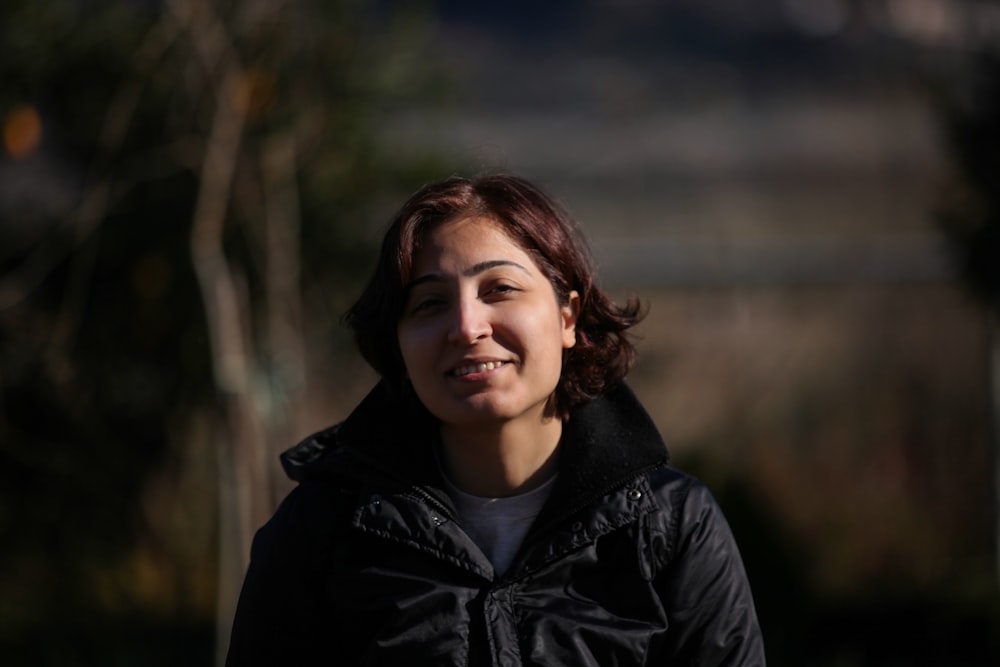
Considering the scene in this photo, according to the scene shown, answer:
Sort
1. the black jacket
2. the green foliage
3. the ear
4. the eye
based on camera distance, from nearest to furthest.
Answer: the black jacket
the eye
the ear
the green foliage

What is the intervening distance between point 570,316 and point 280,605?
685 mm

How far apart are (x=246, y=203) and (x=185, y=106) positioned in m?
0.47

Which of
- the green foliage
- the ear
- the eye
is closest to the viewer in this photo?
the eye

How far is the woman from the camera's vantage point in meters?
2.10

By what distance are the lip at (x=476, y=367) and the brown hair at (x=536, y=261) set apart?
0.57 ft

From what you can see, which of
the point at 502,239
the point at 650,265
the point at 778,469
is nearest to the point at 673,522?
the point at 502,239

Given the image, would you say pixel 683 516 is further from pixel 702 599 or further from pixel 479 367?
pixel 479 367

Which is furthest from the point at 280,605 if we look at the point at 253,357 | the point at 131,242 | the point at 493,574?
the point at 131,242

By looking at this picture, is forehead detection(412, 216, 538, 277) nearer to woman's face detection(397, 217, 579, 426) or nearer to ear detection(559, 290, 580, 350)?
woman's face detection(397, 217, 579, 426)

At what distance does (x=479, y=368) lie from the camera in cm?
216

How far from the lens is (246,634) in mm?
2197

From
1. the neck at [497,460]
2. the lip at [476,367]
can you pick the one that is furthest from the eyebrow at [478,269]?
the neck at [497,460]

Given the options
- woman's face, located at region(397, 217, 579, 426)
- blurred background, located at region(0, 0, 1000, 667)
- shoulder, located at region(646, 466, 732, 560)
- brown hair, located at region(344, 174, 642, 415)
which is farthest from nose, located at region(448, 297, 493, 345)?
blurred background, located at region(0, 0, 1000, 667)

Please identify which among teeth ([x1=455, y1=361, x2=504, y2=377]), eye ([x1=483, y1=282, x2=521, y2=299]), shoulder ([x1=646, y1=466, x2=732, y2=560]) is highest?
eye ([x1=483, y1=282, x2=521, y2=299])
